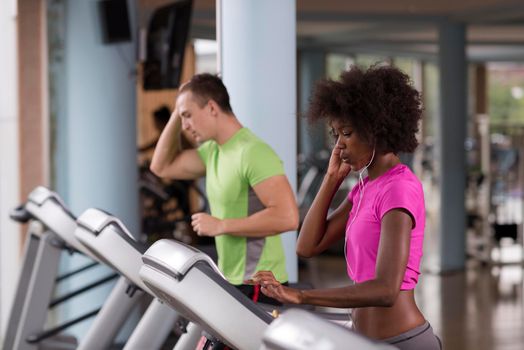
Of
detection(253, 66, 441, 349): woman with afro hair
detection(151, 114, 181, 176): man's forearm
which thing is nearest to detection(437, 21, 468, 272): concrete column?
detection(151, 114, 181, 176): man's forearm

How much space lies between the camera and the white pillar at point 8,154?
20.8 ft

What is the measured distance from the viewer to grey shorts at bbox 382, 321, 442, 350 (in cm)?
220

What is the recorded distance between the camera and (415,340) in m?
2.20

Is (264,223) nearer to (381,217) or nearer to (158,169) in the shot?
(158,169)

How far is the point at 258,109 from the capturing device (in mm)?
3744

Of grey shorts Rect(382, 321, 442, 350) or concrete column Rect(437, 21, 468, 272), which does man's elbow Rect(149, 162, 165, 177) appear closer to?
grey shorts Rect(382, 321, 442, 350)

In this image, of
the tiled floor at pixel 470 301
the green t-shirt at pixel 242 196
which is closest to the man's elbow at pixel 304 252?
the green t-shirt at pixel 242 196

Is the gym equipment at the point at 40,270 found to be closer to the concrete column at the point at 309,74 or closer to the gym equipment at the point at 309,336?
the gym equipment at the point at 309,336

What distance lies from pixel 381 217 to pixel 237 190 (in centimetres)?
102

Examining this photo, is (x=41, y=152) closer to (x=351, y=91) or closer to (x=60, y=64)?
(x=60, y=64)

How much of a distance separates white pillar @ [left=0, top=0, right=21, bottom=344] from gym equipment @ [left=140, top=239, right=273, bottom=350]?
14.8 feet

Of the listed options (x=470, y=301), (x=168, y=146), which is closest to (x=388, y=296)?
(x=168, y=146)

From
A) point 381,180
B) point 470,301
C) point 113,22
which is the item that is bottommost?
point 470,301

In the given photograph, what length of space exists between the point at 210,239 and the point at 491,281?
306 centimetres
